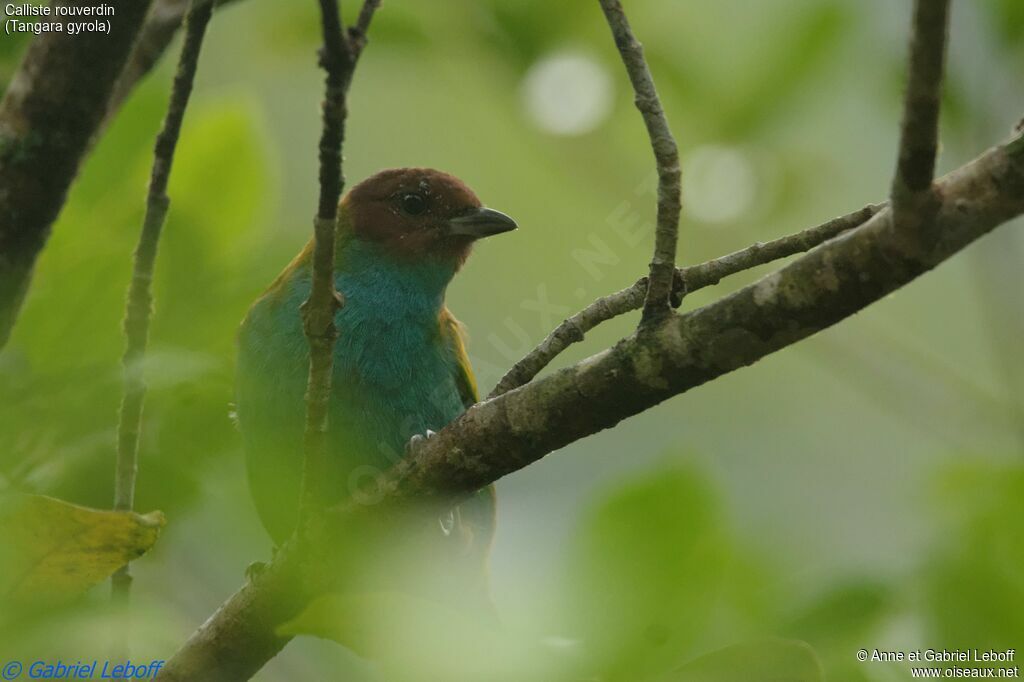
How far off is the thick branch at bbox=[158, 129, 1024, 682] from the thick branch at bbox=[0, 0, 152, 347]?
1.12 meters

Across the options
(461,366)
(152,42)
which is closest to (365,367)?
(461,366)

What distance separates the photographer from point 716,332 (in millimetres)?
2609

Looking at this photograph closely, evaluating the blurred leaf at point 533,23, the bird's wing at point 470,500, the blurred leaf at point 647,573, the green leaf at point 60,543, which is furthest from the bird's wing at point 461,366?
the green leaf at point 60,543

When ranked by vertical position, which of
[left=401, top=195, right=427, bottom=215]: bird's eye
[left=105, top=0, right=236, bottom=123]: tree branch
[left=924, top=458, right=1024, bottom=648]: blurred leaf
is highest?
[left=105, top=0, right=236, bottom=123]: tree branch

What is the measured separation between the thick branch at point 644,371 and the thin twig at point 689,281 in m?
0.13

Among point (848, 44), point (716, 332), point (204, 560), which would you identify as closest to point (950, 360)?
point (848, 44)

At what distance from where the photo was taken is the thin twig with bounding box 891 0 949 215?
6.47ft

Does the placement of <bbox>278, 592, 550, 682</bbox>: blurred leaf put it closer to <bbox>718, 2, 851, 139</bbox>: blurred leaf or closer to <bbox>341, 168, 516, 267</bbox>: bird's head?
<bbox>718, 2, 851, 139</bbox>: blurred leaf

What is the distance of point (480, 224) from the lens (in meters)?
5.59

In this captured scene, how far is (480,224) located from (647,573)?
142 inches

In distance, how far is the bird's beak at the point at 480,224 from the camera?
556 centimetres

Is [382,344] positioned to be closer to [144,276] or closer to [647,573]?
[144,276]

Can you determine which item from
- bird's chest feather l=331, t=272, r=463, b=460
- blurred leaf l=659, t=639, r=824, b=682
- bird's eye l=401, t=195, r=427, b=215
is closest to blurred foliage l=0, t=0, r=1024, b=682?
blurred leaf l=659, t=639, r=824, b=682

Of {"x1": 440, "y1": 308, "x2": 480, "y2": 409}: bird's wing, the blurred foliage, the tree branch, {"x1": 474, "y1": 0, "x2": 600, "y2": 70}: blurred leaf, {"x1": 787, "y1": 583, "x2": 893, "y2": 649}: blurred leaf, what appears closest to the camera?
the blurred foliage
